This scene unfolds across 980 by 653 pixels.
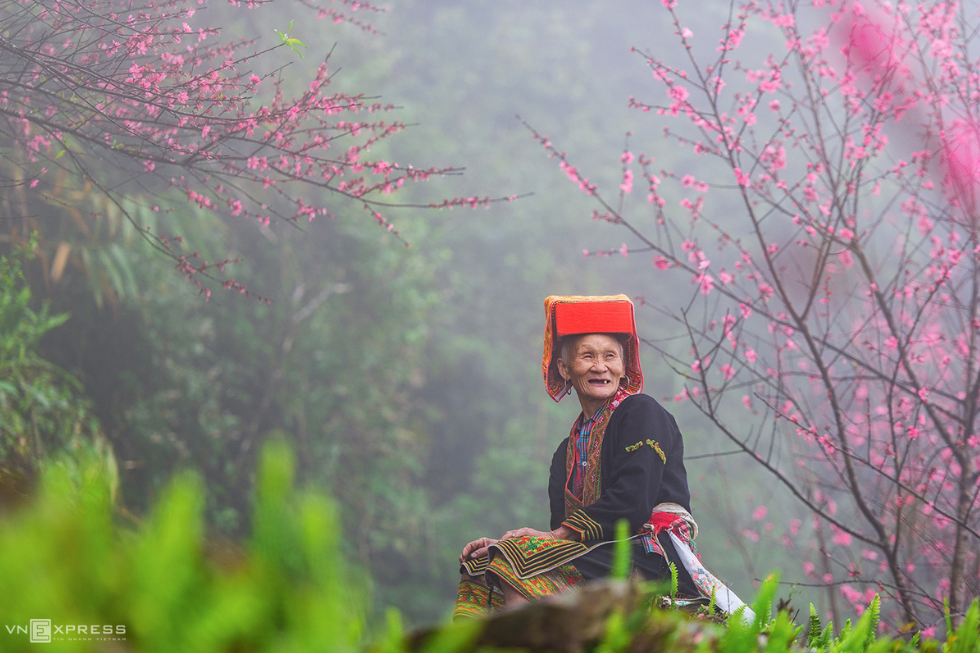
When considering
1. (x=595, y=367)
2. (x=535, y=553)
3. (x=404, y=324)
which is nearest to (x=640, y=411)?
(x=595, y=367)

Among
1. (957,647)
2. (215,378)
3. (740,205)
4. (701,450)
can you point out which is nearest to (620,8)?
(740,205)

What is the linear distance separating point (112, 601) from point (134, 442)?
8.45m

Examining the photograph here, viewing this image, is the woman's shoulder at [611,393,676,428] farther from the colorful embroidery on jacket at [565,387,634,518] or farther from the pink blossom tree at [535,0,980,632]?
the pink blossom tree at [535,0,980,632]

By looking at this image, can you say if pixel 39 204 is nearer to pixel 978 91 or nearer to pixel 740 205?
pixel 978 91

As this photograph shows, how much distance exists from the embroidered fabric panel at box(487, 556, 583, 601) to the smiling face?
58cm

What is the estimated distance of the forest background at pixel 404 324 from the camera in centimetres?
830

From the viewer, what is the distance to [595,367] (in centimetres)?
264

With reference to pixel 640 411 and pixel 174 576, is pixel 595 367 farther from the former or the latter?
pixel 174 576

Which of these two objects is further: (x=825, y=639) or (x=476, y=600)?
(x=476, y=600)

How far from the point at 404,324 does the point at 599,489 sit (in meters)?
9.83

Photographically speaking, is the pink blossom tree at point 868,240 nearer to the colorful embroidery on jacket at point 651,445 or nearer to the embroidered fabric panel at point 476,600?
the colorful embroidery on jacket at point 651,445

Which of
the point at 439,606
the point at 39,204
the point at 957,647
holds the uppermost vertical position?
the point at 39,204

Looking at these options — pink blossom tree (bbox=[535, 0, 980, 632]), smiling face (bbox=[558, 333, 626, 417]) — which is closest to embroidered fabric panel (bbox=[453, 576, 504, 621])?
smiling face (bbox=[558, 333, 626, 417])

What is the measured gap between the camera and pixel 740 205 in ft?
67.4
